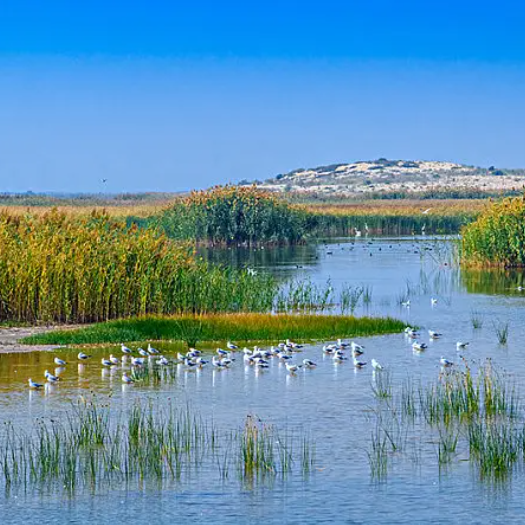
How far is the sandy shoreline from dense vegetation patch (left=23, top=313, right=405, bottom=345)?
1.07 feet

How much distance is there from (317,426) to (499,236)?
88.4ft

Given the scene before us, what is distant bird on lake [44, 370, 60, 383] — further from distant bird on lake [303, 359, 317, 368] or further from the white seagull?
the white seagull

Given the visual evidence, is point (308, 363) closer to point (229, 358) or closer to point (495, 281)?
point (229, 358)

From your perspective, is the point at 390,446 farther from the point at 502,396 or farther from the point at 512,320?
the point at 512,320

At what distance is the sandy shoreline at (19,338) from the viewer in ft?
72.3

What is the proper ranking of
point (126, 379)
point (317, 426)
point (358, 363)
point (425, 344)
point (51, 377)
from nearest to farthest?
1. point (317, 426)
2. point (51, 377)
3. point (126, 379)
4. point (358, 363)
5. point (425, 344)

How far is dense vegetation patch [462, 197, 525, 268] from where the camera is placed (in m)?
40.1

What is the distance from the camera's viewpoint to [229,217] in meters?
58.5

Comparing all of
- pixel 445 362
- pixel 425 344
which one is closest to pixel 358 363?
pixel 445 362

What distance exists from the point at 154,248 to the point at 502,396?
1200 cm

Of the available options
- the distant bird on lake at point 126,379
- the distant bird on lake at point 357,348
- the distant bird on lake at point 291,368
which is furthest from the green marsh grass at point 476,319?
the distant bird on lake at point 126,379

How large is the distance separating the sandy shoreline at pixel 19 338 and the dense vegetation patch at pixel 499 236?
20016 millimetres

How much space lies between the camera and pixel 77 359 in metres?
21.2

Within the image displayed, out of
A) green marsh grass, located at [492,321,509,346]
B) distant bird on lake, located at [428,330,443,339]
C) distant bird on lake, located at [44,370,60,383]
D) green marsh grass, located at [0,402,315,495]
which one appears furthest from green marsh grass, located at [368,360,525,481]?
distant bird on lake, located at [428,330,443,339]
